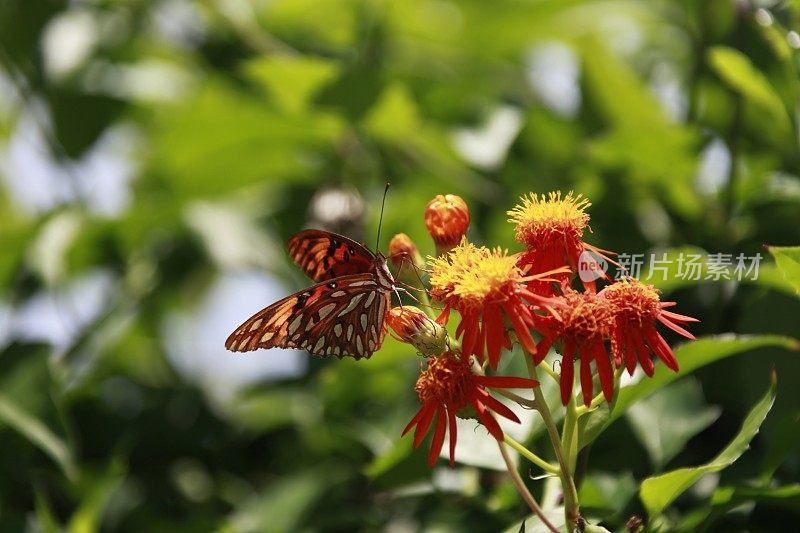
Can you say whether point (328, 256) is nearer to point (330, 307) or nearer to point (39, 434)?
point (330, 307)

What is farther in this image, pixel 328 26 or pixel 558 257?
pixel 328 26

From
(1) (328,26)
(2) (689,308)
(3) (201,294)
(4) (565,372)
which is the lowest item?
(4) (565,372)

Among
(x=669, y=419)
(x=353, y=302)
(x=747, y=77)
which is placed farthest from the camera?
(x=747, y=77)

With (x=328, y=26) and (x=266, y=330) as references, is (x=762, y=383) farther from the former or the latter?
(x=328, y=26)

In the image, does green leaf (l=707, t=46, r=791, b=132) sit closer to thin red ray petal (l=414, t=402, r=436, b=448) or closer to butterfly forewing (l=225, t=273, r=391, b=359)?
butterfly forewing (l=225, t=273, r=391, b=359)

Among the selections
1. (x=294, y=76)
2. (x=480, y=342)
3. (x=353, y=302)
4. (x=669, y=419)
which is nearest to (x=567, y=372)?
(x=480, y=342)

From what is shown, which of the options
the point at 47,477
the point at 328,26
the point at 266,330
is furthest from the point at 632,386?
the point at 328,26
